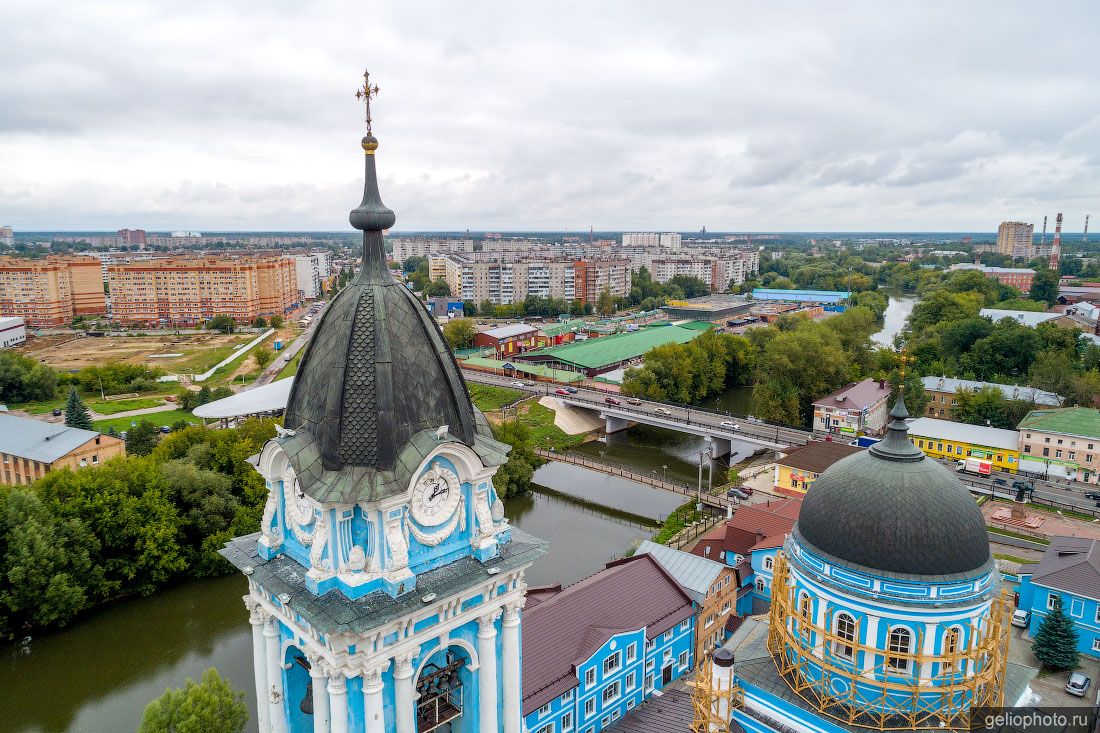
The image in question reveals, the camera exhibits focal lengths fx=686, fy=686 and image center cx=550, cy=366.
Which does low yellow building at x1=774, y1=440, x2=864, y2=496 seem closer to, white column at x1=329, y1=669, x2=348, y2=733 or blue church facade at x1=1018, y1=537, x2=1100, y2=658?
blue church facade at x1=1018, y1=537, x2=1100, y2=658

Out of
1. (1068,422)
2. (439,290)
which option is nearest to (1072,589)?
(1068,422)

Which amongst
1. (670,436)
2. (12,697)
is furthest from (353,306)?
(670,436)

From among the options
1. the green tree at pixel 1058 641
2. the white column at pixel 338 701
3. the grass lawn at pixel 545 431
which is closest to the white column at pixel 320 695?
the white column at pixel 338 701

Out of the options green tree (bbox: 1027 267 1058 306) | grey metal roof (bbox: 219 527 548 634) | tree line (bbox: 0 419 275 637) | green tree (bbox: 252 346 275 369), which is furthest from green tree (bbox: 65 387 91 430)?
green tree (bbox: 1027 267 1058 306)

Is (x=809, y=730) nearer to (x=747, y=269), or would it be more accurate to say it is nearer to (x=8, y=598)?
(x=8, y=598)

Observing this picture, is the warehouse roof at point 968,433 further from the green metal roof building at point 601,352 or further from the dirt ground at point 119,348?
the dirt ground at point 119,348

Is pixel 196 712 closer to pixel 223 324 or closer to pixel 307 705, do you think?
pixel 307 705
